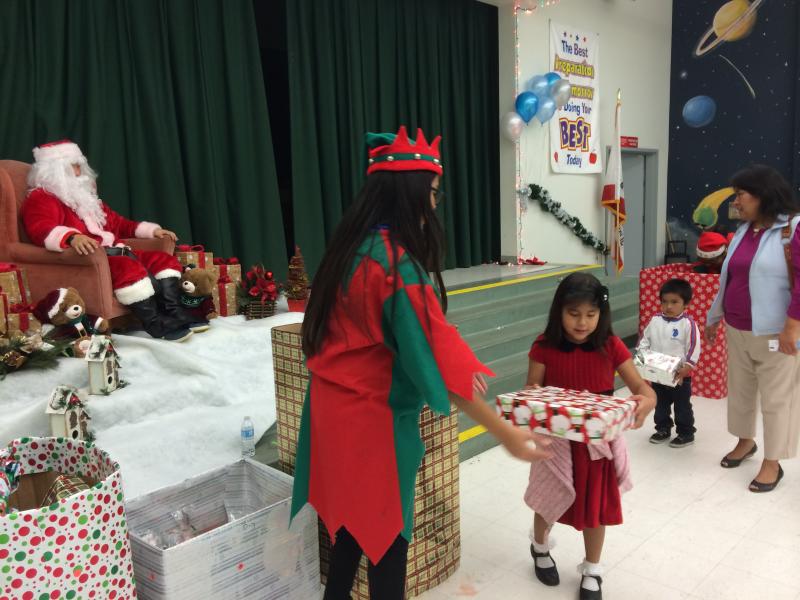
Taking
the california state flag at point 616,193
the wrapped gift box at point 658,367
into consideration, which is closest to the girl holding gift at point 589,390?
the wrapped gift box at point 658,367

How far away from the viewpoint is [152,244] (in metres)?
3.78

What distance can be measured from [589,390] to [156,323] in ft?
7.43

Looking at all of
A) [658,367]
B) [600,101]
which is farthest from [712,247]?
[600,101]

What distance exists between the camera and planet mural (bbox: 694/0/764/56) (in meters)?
7.30

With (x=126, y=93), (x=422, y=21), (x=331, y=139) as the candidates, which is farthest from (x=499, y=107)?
(x=126, y=93)

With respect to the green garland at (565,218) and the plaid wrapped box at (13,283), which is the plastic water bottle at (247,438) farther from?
the green garland at (565,218)

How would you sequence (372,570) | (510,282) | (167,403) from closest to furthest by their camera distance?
(372,570) → (167,403) → (510,282)

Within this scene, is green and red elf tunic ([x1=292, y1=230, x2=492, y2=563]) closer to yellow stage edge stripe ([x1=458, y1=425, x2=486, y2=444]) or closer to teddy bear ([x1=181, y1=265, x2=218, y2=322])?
yellow stage edge stripe ([x1=458, y1=425, x2=486, y2=444])

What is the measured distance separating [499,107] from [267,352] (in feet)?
14.4

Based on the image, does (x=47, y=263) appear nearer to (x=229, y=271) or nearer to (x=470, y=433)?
(x=229, y=271)

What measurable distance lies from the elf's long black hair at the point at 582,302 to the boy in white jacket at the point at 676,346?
1142 millimetres

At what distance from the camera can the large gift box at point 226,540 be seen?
1.55 m

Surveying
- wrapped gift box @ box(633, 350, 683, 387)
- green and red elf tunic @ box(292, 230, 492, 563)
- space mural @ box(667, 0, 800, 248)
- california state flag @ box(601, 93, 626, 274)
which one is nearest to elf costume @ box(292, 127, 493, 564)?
green and red elf tunic @ box(292, 230, 492, 563)

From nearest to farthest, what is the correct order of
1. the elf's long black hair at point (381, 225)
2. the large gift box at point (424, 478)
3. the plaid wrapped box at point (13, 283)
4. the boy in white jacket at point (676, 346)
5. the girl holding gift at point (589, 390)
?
the elf's long black hair at point (381, 225)
the girl holding gift at point (589, 390)
the large gift box at point (424, 478)
the plaid wrapped box at point (13, 283)
the boy in white jacket at point (676, 346)
